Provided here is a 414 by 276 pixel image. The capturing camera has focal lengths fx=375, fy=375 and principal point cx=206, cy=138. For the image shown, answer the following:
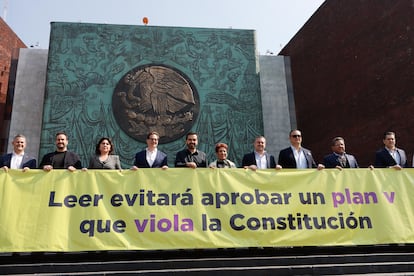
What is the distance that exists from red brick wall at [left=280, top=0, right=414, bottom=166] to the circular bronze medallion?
5.33m

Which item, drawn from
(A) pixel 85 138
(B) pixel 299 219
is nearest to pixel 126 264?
(B) pixel 299 219

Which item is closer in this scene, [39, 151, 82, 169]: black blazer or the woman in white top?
[39, 151, 82, 169]: black blazer

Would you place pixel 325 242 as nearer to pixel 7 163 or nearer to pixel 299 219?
pixel 299 219

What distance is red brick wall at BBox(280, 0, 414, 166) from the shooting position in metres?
11.2

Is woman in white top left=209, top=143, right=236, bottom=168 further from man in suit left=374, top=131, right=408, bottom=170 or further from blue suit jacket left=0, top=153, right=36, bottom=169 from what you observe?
blue suit jacket left=0, top=153, right=36, bottom=169

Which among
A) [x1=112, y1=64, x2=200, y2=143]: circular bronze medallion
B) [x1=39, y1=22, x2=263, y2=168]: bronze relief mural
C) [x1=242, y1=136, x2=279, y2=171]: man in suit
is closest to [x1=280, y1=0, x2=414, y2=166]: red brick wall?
[x1=39, y1=22, x2=263, y2=168]: bronze relief mural

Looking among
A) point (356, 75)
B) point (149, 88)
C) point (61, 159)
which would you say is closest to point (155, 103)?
point (149, 88)

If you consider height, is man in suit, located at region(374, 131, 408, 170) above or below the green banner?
above

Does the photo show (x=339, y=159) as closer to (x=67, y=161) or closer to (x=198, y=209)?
(x=198, y=209)

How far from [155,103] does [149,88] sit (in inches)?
23.7

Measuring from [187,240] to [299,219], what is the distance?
4.43ft

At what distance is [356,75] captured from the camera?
1330cm

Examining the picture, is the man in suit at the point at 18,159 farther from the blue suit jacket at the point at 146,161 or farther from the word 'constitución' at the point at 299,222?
the word 'constitución' at the point at 299,222

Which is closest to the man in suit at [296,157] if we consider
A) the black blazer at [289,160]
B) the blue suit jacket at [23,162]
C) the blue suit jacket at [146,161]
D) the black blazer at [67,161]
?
the black blazer at [289,160]
